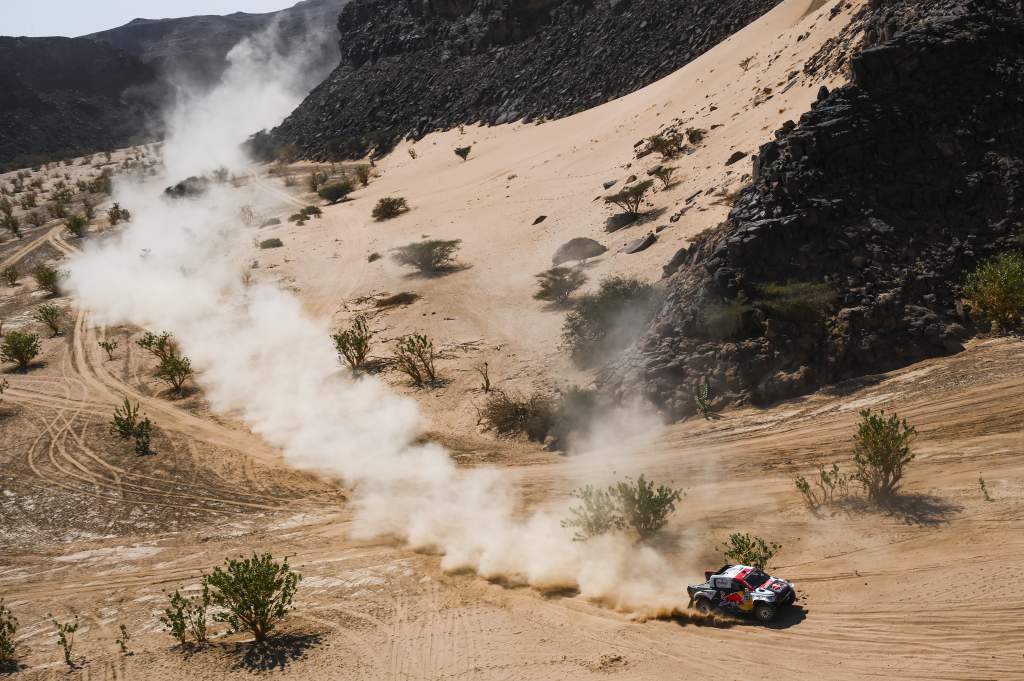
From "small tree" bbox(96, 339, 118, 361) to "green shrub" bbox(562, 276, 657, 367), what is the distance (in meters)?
13.2

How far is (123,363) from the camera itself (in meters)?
22.4

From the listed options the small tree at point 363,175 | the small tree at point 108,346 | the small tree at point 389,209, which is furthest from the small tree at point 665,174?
the small tree at point 363,175

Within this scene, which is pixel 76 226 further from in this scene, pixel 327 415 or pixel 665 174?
pixel 665 174

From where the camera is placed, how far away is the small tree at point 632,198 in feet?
83.5

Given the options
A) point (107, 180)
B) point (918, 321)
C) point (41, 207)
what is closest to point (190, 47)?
point (107, 180)

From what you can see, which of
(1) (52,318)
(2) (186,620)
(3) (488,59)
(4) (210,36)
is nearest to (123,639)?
(2) (186,620)

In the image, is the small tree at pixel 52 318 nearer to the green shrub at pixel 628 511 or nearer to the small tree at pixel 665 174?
the small tree at pixel 665 174

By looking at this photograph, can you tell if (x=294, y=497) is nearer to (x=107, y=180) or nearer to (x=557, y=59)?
(x=557, y=59)

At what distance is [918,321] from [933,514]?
4.90m

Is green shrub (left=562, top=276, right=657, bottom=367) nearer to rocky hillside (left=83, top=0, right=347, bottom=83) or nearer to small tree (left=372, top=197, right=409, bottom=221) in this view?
small tree (left=372, top=197, right=409, bottom=221)

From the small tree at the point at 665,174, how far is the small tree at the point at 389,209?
13.5 meters

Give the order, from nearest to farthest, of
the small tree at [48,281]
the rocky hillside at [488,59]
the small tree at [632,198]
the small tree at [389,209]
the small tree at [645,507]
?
the small tree at [645,507], the small tree at [632,198], the small tree at [48,281], the small tree at [389,209], the rocky hillside at [488,59]

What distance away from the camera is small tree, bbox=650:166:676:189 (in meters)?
26.5

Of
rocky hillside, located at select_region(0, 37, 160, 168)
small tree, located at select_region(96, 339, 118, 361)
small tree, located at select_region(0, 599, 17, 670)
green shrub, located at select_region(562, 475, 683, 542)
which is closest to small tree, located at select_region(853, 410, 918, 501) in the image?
green shrub, located at select_region(562, 475, 683, 542)
